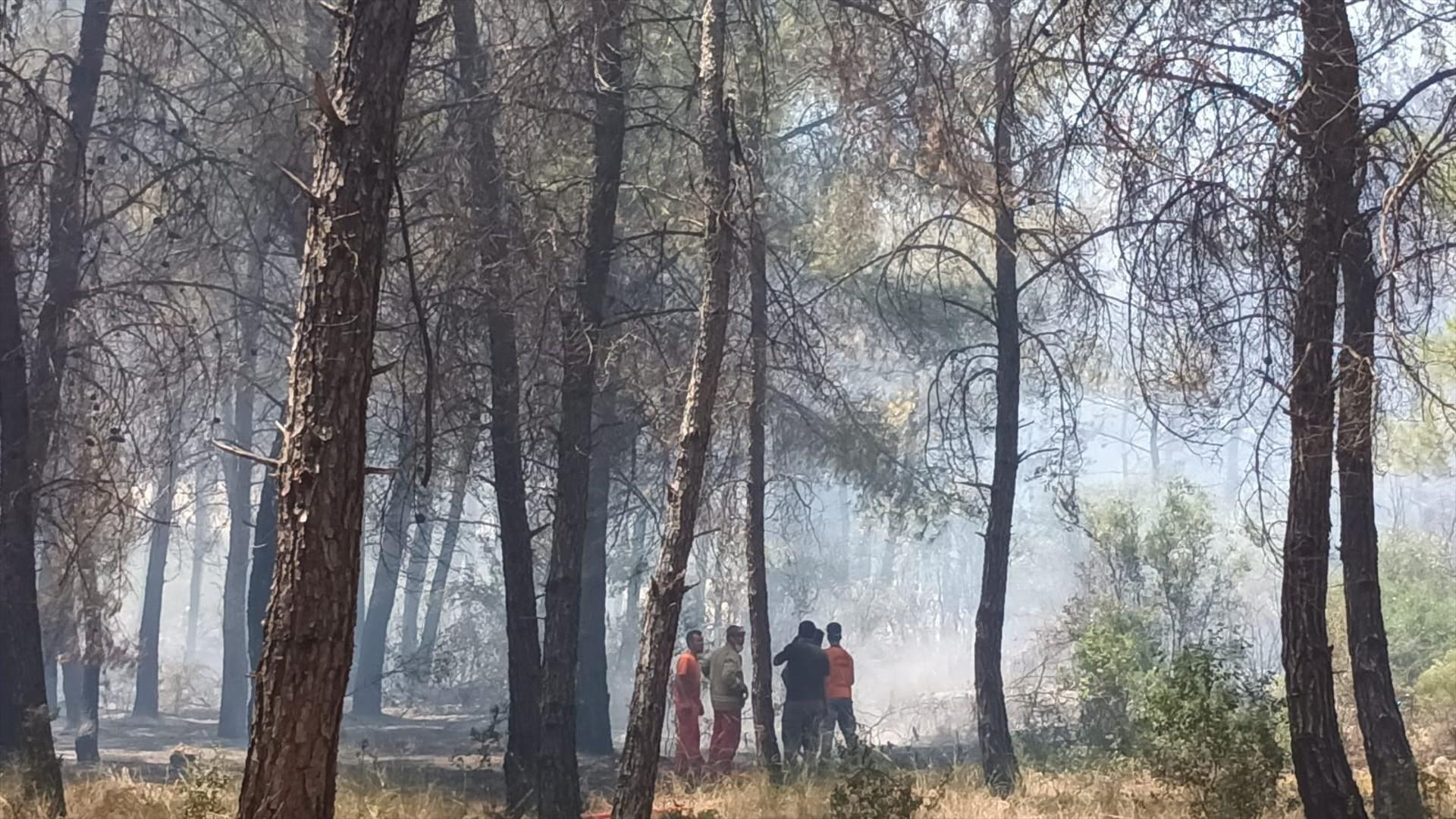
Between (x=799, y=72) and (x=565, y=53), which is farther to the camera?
(x=799, y=72)

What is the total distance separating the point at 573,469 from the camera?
9422 millimetres

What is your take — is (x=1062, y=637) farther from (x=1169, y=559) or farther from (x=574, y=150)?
(x=574, y=150)

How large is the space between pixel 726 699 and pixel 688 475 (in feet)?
23.2

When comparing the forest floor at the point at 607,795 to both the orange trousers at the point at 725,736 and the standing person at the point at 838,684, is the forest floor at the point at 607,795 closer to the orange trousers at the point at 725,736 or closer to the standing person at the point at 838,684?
the orange trousers at the point at 725,736

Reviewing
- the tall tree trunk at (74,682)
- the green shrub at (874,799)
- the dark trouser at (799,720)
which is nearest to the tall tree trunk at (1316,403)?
the green shrub at (874,799)

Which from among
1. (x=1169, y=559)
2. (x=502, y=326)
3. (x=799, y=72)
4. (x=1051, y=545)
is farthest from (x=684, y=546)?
(x=1051, y=545)

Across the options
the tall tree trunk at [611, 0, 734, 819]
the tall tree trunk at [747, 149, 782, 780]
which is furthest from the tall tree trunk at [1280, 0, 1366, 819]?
the tall tree trunk at [747, 149, 782, 780]

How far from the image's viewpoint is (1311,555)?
7395mm

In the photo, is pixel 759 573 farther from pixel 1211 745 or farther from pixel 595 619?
pixel 595 619

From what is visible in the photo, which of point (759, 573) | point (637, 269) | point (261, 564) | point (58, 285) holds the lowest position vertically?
point (759, 573)

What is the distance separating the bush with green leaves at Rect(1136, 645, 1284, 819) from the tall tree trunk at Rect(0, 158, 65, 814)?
291 inches

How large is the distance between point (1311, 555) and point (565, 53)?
572cm

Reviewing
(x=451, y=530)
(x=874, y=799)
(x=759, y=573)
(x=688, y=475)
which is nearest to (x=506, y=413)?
(x=688, y=475)

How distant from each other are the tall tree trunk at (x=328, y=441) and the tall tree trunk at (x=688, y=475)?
2.56m
